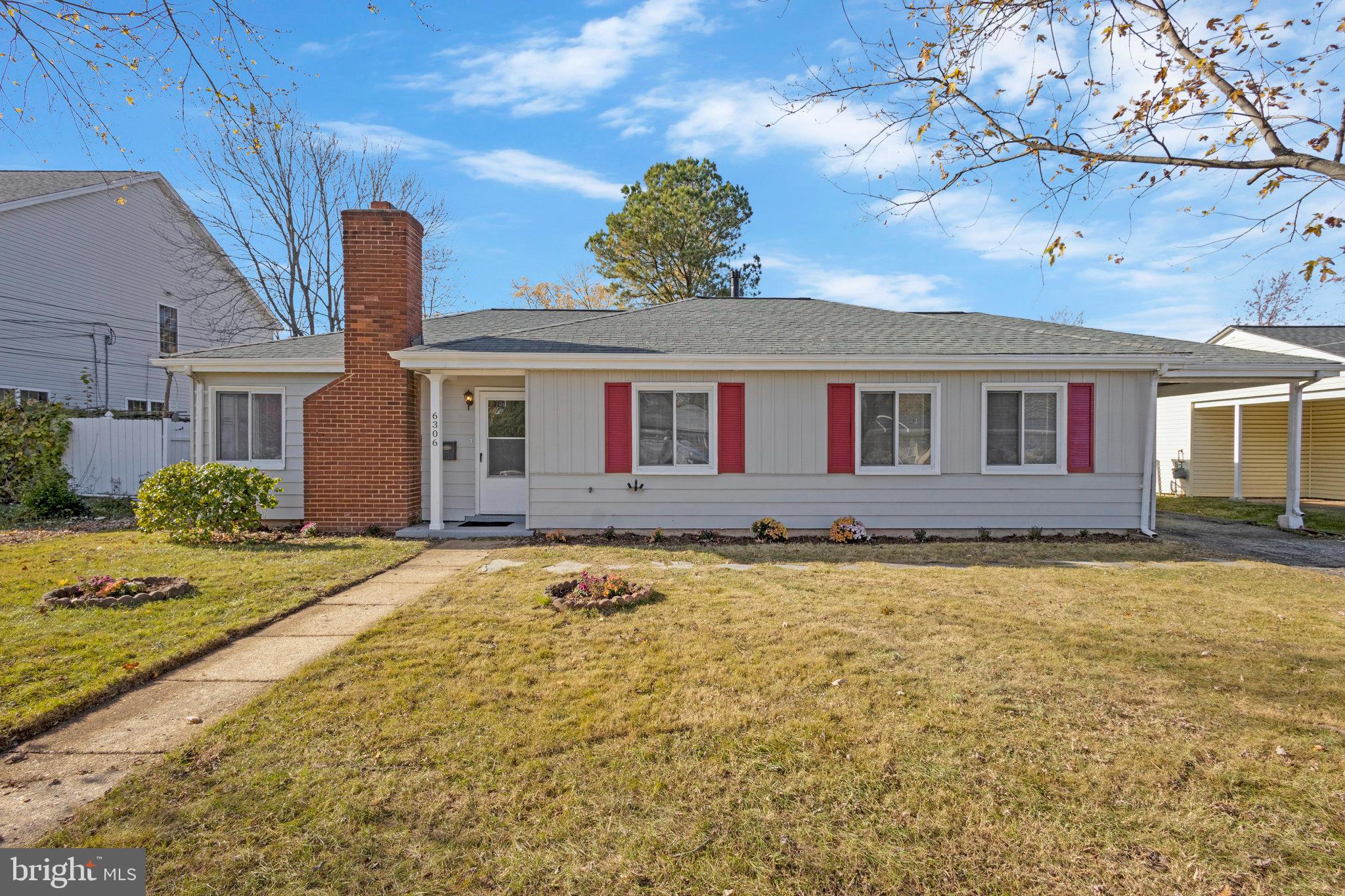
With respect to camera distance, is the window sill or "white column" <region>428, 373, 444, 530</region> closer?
"white column" <region>428, 373, 444, 530</region>

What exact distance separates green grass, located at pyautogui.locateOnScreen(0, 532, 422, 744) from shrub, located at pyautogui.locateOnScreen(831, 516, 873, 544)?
5697 millimetres

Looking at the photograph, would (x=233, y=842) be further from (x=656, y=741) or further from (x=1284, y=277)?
(x=1284, y=277)

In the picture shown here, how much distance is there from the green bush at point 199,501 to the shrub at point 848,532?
7714 mm

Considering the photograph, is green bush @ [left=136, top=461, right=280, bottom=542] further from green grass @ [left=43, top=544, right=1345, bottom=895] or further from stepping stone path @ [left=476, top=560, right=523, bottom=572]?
green grass @ [left=43, top=544, right=1345, bottom=895]

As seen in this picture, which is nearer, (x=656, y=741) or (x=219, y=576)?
(x=656, y=741)

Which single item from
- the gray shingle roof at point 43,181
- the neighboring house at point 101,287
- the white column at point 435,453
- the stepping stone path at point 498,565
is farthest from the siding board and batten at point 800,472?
the gray shingle roof at point 43,181

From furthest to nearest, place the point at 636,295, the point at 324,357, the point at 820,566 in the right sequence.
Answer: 1. the point at 636,295
2. the point at 324,357
3. the point at 820,566

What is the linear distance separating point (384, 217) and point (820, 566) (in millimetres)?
8019

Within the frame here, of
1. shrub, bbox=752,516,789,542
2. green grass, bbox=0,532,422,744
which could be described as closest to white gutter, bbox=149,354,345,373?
green grass, bbox=0,532,422,744

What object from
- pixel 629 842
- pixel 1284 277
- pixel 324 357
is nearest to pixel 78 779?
pixel 629 842

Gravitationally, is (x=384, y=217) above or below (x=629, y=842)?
above

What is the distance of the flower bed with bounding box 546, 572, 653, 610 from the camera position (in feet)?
19.0

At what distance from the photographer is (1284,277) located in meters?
31.5

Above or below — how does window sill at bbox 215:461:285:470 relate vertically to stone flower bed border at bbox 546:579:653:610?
above
